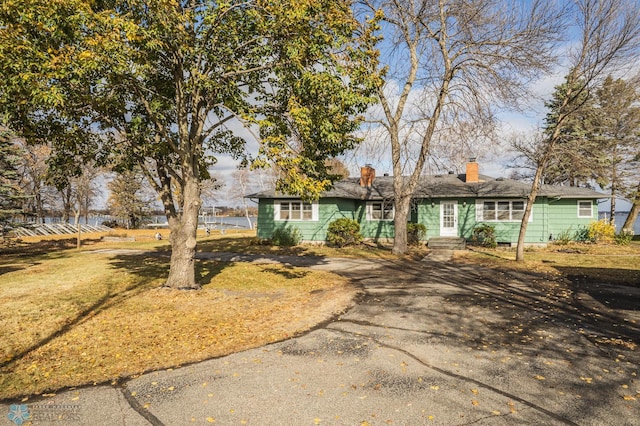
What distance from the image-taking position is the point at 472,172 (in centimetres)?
2331

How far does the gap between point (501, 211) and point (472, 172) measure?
11.5 feet

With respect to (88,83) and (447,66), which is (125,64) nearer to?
(88,83)

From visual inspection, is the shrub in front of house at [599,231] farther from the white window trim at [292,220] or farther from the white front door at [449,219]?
the white window trim at [292,220]

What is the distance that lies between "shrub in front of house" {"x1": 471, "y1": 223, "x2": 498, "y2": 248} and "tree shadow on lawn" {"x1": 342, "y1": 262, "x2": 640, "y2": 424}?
29.8 ft

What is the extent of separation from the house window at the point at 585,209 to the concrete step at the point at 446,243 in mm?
7554

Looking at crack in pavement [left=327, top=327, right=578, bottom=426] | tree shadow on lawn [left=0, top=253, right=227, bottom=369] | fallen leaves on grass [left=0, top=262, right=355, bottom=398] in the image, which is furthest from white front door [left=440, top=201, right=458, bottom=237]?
crack in pavement [left=327, top=327, right=578, bottom=426]

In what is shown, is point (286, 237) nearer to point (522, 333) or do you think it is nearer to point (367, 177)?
point (367, 177)

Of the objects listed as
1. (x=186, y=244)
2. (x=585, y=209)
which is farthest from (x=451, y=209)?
(x=186, y=244)

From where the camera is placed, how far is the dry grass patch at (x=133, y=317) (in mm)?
5250

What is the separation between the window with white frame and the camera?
73.0 ft

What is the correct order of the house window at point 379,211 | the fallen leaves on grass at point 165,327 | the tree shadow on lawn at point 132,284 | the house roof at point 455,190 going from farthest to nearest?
1. the house window at point 379,211
2. the house roof at point 455,190
3. the tree shadow on lawn at point 132,284
4. the fallen leaves on grass at point 165,327

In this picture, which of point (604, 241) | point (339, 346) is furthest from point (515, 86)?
point (339, 346)

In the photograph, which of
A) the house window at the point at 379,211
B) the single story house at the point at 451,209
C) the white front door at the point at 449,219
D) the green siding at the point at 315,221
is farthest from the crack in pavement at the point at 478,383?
the white front door at the point at 449,219

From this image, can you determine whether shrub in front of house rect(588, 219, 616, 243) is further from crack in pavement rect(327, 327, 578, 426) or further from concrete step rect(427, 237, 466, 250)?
crack in pavement rect(327, 327, 578, 426)
